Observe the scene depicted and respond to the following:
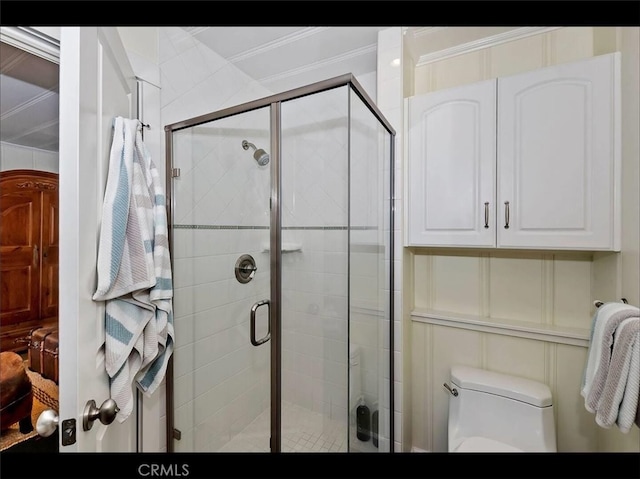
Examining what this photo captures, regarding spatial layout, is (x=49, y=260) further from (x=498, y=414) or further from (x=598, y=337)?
(x=498, y=414)

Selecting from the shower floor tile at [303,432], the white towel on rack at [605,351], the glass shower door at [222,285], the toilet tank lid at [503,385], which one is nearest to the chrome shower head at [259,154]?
the glass shower door at [222,285]

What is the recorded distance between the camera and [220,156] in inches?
48.3

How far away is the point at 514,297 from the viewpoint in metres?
1.45

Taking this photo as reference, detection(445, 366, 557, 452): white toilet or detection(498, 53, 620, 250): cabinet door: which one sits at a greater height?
detection(498, 53, 620, 250): cabinet door

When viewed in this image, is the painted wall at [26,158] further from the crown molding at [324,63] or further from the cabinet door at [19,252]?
the crown molding at [324,63]

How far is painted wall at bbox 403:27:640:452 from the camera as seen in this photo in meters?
1.27

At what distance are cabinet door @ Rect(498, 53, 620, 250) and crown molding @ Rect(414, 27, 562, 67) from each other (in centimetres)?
34

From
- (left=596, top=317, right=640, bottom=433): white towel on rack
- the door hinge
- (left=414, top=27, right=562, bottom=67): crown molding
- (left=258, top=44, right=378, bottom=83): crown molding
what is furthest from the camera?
(left=258, top=44, right=378, bottom=83): crown molding

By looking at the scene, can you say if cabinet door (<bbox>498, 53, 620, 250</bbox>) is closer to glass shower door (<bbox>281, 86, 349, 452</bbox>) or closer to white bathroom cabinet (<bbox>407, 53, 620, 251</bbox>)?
white bathroom cabinet (<bbox>407, 53, 620, 251</bbox>)

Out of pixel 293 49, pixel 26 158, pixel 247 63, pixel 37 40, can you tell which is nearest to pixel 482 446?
pixel 26 158

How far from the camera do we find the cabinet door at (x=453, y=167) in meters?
1.31

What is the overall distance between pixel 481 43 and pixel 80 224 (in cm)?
181

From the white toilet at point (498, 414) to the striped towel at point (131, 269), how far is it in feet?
4.06

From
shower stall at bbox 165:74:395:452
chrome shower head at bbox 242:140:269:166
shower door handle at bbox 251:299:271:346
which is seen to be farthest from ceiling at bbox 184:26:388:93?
shower door handle at bbox 251:299:271:346
